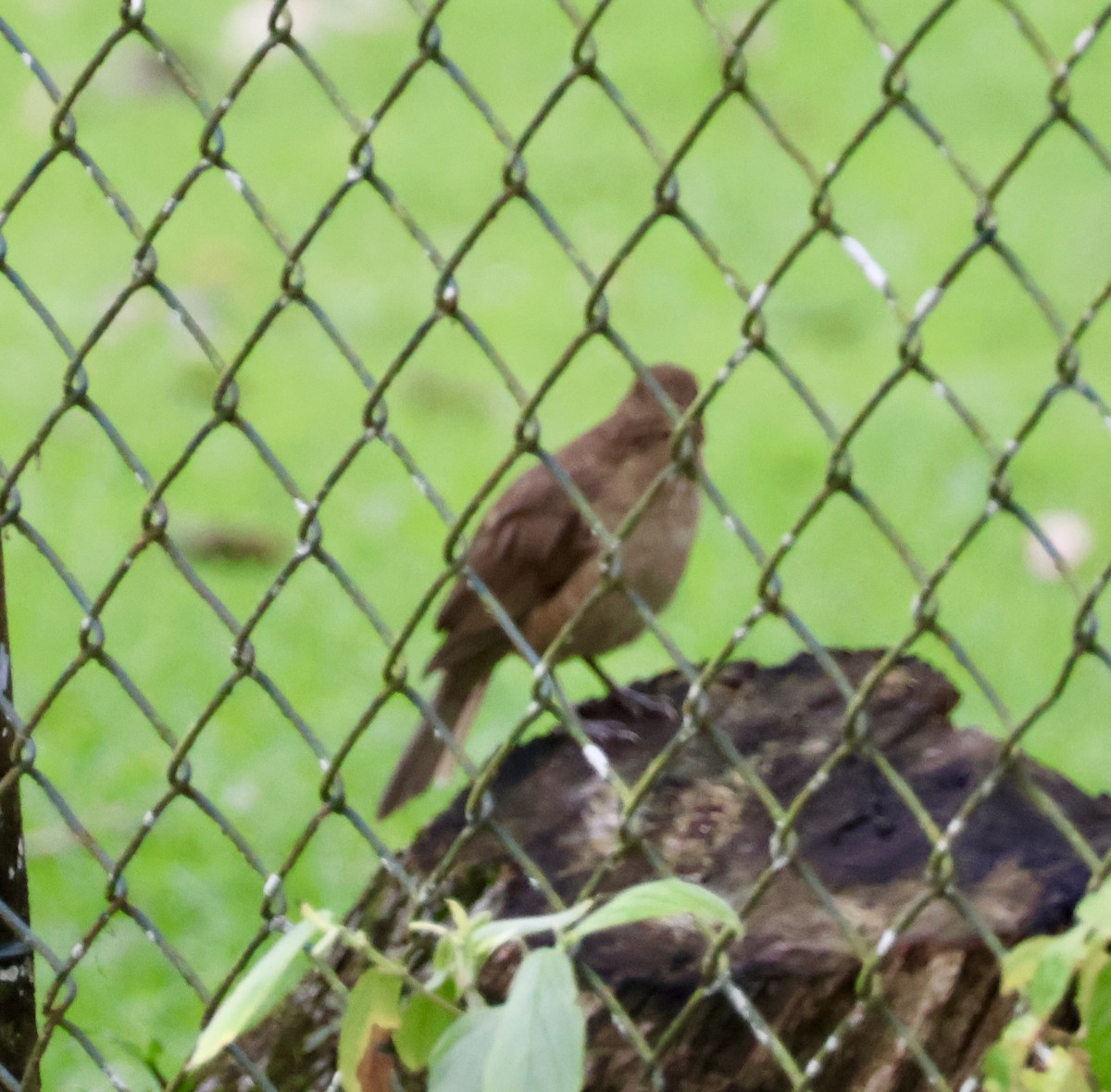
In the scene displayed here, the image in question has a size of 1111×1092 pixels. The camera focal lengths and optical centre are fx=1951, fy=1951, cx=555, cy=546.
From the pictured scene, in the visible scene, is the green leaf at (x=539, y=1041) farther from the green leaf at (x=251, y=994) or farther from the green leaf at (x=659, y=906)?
the green leaf at (x=251, y=994)

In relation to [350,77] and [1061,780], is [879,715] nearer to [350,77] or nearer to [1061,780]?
[1061,780]

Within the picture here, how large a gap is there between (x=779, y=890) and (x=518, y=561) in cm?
152

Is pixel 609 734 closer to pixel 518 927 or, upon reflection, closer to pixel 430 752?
Answer: pixel 430 752

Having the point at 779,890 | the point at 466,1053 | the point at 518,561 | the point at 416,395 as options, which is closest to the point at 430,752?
the point at 518,561

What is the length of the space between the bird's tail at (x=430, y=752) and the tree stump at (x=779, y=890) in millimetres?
759

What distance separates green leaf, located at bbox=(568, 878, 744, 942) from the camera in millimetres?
1735

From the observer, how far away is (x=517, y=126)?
29.4ft

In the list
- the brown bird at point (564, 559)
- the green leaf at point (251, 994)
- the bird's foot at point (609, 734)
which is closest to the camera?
the green leaf at point (251, 994)

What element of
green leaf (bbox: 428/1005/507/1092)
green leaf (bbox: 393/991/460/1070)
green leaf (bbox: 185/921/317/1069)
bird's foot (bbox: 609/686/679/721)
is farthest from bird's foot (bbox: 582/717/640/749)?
green leaf (bbox: 185/921/317/1069)

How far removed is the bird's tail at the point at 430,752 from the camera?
3.71 metres

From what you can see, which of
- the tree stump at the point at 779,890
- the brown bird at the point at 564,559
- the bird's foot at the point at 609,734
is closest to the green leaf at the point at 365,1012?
the tree stump at the point at 779,890

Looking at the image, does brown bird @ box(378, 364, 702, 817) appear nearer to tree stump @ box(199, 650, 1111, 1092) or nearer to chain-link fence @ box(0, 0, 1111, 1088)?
chain-link fence @ box(0, 0, 1111, 1088)

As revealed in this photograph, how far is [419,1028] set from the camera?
1.97m

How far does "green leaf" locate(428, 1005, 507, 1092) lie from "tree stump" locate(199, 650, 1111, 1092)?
16cm
